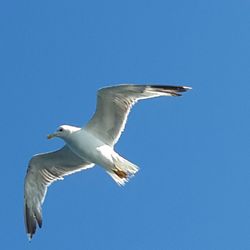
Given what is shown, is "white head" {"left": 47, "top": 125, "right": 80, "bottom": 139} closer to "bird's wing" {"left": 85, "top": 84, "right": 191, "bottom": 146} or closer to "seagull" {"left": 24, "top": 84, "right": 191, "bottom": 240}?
"seagull" {"left": 24, "top": 84, "right": 191, "bottom": 240}

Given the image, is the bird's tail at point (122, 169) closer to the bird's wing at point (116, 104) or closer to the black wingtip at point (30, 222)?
the bird's wing at point (116, 104)

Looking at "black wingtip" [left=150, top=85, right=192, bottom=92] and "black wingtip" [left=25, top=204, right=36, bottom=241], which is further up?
"black wingtip" [left=150, top=85, right=192, bottom=92]

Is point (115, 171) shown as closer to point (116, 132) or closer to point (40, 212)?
point (116, 132)

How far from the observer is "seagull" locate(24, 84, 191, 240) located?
15.3 metres

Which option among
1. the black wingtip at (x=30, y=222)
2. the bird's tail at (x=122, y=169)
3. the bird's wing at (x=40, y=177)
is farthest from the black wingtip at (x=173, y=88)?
the black wingtip at (x=30, y=222)

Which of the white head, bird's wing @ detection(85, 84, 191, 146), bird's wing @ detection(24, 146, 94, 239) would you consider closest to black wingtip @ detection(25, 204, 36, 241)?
bird's wing @ detection(24, 146, 94, 239)

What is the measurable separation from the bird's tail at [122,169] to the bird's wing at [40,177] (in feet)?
5.49

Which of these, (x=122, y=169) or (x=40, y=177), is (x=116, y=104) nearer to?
(x=122, y=169)

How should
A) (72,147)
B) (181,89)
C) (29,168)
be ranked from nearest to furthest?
1. (181,89)
2. (72,147)
3. (29,168)

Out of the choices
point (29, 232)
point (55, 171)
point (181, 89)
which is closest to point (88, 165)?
point (55, 171)

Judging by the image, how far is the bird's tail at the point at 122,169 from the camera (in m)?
15.6

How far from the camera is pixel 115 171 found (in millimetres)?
15719

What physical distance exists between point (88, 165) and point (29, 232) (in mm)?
2000

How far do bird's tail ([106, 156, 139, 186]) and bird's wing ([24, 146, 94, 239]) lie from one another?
1.67 meters
